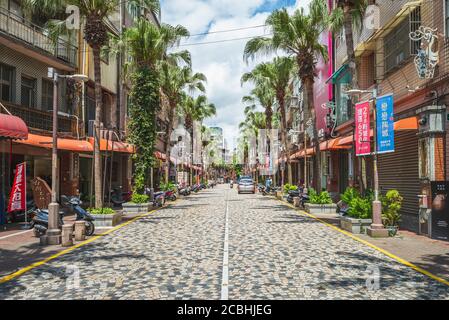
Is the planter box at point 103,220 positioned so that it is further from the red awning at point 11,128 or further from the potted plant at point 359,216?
the potted plant at point 359,216

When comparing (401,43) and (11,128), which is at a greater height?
(401,43)

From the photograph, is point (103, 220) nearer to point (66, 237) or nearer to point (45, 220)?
point (45, 220)

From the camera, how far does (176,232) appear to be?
15.1m

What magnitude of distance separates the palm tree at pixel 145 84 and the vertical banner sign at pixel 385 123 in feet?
44.4

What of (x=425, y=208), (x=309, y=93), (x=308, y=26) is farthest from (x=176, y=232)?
(x=308, y=26)

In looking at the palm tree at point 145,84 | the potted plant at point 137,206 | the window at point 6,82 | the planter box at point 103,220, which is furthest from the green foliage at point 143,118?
the planter box at point 103,220

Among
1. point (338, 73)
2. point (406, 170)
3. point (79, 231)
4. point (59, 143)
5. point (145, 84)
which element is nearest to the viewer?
point (79, 231)

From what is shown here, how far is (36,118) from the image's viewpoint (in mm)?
21625

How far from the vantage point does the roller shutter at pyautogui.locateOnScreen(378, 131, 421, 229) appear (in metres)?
18.6

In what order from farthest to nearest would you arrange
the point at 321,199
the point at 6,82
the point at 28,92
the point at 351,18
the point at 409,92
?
the point at 321,199 < the point at 28,92 < the point at 6,82 < the point at 351,18 < the point at 409,92

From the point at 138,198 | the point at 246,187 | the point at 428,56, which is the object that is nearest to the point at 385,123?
the point at 428,56

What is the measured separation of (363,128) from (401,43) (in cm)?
515

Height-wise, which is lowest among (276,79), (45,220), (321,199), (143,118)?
(45,220)

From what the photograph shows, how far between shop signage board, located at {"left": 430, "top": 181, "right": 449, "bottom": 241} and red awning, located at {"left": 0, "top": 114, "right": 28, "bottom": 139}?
13797 mm
